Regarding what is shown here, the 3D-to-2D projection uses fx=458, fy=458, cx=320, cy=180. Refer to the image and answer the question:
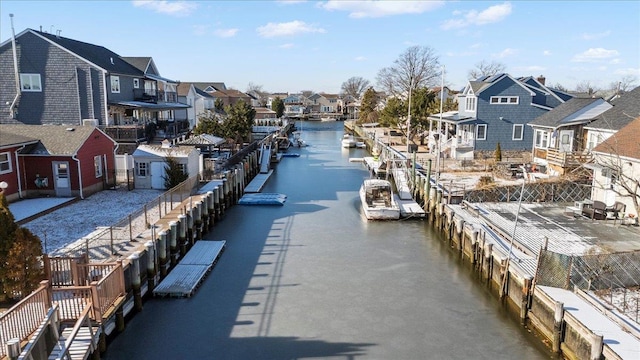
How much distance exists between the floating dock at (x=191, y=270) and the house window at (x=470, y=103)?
28.4m

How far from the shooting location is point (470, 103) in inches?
1652

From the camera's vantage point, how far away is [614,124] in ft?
84.8

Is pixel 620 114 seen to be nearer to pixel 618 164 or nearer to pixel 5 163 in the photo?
pixel 618 164

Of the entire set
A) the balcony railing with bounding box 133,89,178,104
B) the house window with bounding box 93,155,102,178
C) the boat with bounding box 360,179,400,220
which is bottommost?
the boat with bounding box 360,179,400,220

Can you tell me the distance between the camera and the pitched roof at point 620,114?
83.4ft

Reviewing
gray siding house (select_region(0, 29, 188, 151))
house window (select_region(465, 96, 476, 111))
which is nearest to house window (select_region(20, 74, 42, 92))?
gray siding house (select_region(0, 29, 188, 151))

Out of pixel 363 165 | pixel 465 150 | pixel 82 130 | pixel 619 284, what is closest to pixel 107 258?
pixel 82 130

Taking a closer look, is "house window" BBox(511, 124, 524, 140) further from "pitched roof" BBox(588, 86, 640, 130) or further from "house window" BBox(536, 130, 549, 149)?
"pitched roof" BBox(588, 86, 640, 130)

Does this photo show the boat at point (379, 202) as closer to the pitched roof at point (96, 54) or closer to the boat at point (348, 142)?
the pitched roof at point (96, 54)

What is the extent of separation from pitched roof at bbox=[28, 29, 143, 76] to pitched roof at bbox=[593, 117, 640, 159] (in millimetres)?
34615

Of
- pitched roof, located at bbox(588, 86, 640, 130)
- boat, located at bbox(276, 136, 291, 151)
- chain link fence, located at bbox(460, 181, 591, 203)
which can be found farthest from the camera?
boat, located at bbox(276, 136, 291, 151)

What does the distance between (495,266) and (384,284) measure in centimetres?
416

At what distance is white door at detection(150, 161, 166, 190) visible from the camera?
91.5ft

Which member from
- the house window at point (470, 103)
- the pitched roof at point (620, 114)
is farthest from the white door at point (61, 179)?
the house window at point (470, 103)
